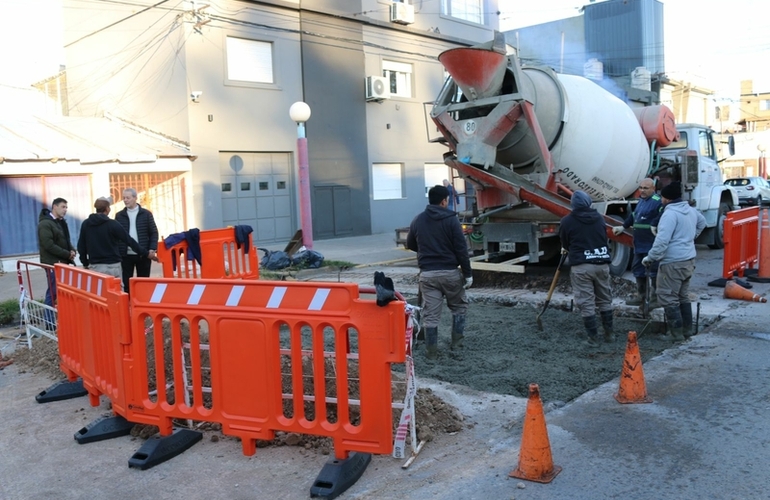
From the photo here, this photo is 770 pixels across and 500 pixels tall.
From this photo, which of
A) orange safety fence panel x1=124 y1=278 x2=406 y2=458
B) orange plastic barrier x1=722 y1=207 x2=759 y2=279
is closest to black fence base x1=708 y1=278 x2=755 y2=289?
orange plastic barrier x1=722 y1=207 x2=759 y2=279

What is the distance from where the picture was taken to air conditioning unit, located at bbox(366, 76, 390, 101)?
2118 cm

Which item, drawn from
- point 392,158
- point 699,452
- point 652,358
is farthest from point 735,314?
point 392,158

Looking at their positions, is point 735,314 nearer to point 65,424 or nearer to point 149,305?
point 149,305

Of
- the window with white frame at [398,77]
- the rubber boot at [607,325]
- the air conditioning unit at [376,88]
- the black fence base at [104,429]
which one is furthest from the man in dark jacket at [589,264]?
the window with white frame at [398,77]

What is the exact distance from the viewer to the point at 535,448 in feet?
12.3

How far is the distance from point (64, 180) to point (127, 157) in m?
1.63

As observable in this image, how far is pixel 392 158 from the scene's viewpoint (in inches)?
898

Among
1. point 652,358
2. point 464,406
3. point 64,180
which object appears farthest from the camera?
point 64,180

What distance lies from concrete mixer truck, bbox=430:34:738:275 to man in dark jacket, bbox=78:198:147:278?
495 cm

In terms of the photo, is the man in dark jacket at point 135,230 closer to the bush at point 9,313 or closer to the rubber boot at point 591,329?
the bush at point 9,313

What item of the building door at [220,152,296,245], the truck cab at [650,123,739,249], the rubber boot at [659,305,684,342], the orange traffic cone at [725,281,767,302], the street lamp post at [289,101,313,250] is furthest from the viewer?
the building door at [220,152,296,245]

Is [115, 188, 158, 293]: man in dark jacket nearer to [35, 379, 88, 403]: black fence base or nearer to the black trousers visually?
the black trousers

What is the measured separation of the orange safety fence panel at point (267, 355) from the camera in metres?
3.90

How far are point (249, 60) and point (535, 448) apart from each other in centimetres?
1733
